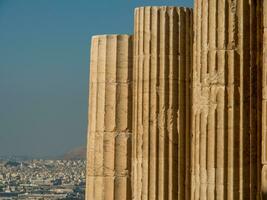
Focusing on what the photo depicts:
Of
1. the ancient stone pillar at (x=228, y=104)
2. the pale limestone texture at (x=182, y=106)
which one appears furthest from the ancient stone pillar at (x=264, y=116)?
the ancient stone pillar at (x=228, y=104)

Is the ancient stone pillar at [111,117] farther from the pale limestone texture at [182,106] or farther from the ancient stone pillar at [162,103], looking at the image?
the ancient stone pillar at [162,103]

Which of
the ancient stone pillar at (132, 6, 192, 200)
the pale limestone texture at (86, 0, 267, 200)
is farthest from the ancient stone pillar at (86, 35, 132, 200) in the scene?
the ancient stone pillar at (132, 6, 192, 200)

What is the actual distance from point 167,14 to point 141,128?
282 centimetres

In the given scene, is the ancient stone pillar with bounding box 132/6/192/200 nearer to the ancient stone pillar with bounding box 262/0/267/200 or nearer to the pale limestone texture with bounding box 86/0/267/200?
the pale limestone texture with bounding box 86/0/267/200

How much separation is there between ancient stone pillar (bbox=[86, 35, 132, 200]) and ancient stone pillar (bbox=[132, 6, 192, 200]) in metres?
2.64

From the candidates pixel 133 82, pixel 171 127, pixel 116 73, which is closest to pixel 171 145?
pixel 171 127

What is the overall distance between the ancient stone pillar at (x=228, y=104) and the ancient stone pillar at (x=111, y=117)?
768 cm

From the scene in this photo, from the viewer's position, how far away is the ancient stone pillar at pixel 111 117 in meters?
28.9

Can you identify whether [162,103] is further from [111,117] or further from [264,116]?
[111,117]

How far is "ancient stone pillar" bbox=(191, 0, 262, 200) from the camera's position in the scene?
20.7 metres

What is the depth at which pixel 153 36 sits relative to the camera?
25922 millimetres

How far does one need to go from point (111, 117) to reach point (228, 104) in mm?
8490

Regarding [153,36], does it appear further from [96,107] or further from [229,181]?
[229,181]

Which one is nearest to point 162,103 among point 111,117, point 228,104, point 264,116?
point 264,116
